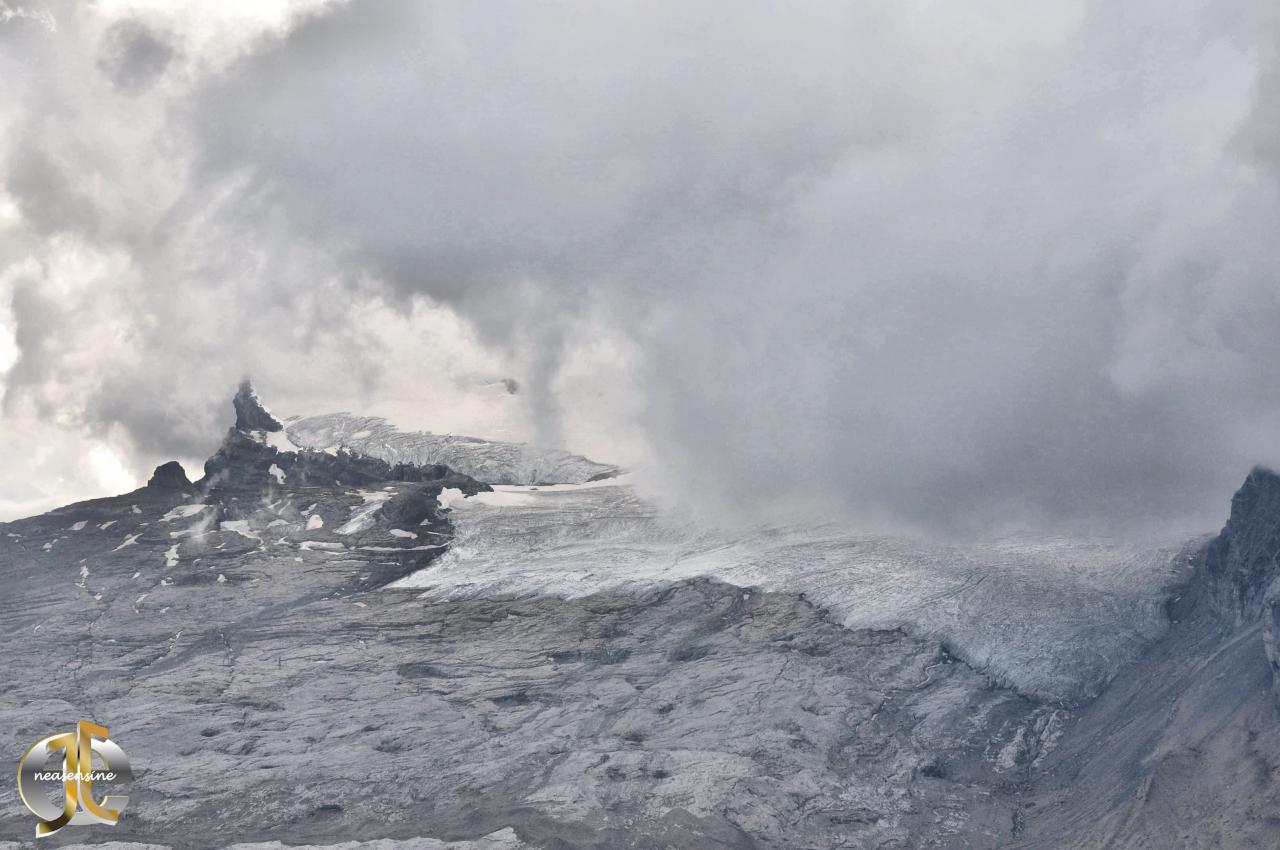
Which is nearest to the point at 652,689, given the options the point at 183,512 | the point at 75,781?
the point at 75,781

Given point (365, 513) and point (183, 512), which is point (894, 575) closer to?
point (365, 513)

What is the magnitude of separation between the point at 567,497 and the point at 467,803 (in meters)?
88.5

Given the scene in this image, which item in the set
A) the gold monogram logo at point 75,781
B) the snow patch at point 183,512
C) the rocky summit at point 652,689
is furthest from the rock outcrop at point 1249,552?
the snow patch at point 183,512

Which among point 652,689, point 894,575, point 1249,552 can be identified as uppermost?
point 894,575

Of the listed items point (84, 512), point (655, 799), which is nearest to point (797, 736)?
point (655, 799)

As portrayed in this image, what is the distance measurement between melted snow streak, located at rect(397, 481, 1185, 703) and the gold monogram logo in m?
49.8

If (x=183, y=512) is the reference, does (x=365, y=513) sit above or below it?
below

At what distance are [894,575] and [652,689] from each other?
2968 centimetres

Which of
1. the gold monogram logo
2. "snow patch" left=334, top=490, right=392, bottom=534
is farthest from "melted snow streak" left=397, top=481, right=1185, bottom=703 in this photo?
the gold monogram logo

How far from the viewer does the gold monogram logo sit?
3182 inches

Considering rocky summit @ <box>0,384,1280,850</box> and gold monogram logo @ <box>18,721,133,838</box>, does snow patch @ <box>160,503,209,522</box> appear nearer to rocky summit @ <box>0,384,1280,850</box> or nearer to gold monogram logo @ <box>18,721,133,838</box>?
rocky summit @ <box>0,384,1280,850</box>

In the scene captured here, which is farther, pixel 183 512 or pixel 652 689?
pixel 183 512

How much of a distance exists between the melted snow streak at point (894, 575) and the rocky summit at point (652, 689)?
0.40 metres

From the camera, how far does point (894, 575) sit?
121062 millimetres
